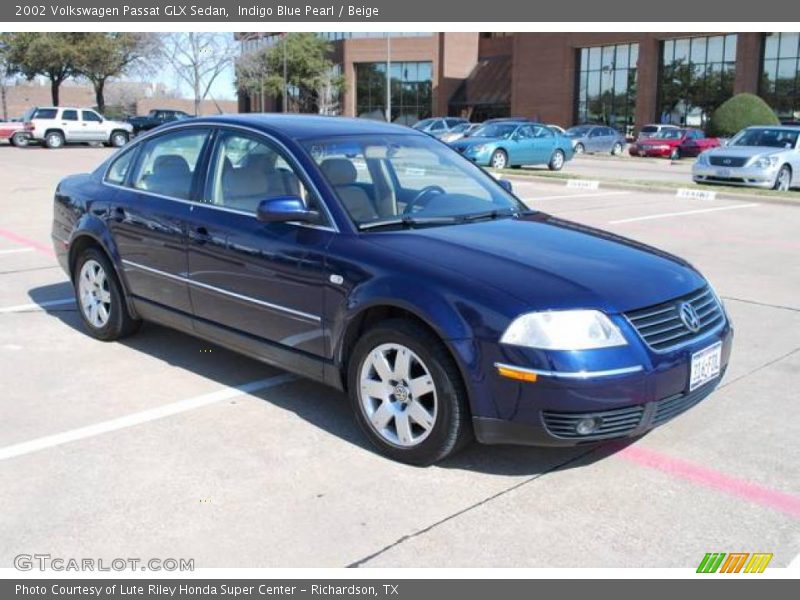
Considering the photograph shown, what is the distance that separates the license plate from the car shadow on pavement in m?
0.60

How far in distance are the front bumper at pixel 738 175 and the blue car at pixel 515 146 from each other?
6014 millimetres

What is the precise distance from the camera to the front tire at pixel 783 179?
17734mm

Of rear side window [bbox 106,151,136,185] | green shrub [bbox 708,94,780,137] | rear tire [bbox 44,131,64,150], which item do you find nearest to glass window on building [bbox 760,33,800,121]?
green shrub [bbox 708,94,780,137]

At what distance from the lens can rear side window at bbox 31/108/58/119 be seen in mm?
35531

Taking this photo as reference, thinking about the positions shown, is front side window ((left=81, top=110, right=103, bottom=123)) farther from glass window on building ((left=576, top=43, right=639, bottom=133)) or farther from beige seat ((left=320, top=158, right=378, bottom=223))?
beige seat ((left=320, top=158, right=378, bottom=223))

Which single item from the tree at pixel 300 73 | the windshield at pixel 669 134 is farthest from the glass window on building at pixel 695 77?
the tree at pixel 300 73

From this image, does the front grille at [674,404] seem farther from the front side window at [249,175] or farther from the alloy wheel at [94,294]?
the alloy wheel at [94,294]

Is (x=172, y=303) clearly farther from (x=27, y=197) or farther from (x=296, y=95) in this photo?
(x=296, y=95)

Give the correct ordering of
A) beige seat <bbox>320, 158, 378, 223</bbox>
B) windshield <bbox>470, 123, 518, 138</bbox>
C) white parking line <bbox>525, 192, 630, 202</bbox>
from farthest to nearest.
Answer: windshield <bbox>470, 123, 518, 138</bbox> → white parking line <bbox>525, 192, 630, 202</bbox> → beige seat <bbox>320, 158, 378, 223</bbox>

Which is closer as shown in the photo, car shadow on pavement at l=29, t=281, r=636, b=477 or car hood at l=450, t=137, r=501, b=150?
car shadow on pavement at l=29, t=281, r=636, b=477

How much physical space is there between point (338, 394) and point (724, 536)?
2.42 meters

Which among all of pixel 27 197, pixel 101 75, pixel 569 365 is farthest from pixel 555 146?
pixel 101 75

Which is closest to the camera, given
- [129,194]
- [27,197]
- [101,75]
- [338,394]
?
[338,394]

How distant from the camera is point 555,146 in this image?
81.9ft
